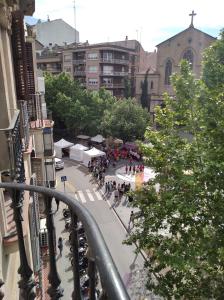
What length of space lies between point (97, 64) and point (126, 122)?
18.6 meters

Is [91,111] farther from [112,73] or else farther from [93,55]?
[93,55]

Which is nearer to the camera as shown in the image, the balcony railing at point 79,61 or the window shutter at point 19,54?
the window shutter at point 19,54

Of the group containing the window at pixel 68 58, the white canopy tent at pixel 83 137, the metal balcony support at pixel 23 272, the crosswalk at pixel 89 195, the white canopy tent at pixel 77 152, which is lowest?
the crosswalk at pixel 89 195

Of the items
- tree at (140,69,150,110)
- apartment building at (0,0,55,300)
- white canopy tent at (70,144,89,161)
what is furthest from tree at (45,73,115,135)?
apartment building at (0,0,55,300)

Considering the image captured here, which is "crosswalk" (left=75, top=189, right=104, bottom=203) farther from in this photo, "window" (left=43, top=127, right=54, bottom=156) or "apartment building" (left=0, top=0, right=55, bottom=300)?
"apartment building" (left=0, top=0, right=55, bottom=300)

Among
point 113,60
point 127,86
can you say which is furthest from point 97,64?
point 127,86

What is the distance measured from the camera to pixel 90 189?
77.0 ft

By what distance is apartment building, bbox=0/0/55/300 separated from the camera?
2723mm

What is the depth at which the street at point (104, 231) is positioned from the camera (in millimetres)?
11740

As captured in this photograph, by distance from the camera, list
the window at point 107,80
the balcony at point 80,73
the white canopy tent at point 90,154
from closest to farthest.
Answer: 1. the white canopy tent at point 90,154
2. the window at point 107,80
3. the balcony at point 80,73

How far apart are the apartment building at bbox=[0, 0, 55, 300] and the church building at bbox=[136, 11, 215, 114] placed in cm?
3408

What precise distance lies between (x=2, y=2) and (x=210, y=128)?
6073 mm

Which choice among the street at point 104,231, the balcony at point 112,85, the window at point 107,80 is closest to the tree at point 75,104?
the street at point 104,231

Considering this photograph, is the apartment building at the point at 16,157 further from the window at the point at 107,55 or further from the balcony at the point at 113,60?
the window at the point at 107,55
